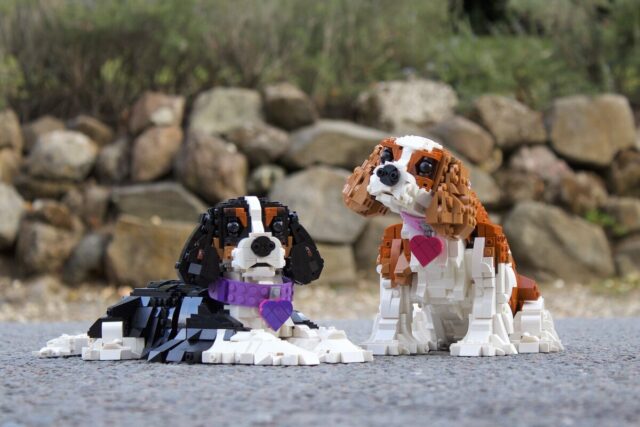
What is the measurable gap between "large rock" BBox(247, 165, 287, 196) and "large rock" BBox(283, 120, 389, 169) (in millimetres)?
224

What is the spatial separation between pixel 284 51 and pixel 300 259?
7.24 metres

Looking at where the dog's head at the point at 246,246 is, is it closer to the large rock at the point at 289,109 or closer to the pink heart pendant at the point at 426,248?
the pink heart pendant at the point at 426,248

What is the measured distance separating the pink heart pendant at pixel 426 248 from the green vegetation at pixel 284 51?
260 inches

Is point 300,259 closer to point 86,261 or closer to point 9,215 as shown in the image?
point 86,261

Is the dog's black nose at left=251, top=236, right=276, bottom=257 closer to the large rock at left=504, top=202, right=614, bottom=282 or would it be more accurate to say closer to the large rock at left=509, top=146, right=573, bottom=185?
the large rock at left=504, top=202, right=614, bottom=282

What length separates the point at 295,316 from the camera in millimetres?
3971

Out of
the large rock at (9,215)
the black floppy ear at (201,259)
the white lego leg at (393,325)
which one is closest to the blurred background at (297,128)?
the large rock at (9,215)

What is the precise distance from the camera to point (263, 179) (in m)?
9.29

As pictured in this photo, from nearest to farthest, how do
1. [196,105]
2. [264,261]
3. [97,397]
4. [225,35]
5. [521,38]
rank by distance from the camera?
[97,397] < [264,261] < [196,105] < [225,35] < [521,38]

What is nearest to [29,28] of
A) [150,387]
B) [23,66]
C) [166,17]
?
[23,66]

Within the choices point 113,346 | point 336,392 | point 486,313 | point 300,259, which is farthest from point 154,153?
point 336,392

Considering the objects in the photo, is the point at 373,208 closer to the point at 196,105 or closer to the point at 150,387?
the point at 150,387

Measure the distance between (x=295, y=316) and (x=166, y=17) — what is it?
7.22 metres

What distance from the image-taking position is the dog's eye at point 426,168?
385cm
